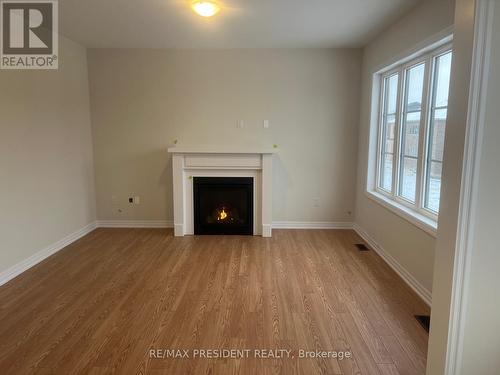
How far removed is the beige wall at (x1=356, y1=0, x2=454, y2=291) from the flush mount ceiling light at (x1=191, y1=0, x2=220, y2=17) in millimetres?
1799

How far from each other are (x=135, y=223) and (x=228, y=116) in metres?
2.09

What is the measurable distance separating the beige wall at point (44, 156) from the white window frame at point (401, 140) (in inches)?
149

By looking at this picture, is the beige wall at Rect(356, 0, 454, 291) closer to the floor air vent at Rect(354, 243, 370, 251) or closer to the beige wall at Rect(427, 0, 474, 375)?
the floor air vent at Rect(354, 243, 370, 251)

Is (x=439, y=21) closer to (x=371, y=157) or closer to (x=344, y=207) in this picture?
(x=371, y=157)

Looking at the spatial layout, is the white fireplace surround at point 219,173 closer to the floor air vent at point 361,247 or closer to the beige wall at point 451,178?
the floor air vent at point 361,247

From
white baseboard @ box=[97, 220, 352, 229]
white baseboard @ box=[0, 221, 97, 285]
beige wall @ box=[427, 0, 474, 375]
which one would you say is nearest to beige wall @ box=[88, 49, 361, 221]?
white baseboard @ box=[97, 220, 352, 229]

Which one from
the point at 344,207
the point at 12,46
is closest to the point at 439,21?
the point at 344,207

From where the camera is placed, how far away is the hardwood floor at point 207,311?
6.58 ft

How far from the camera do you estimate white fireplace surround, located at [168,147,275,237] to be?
436 centimetres

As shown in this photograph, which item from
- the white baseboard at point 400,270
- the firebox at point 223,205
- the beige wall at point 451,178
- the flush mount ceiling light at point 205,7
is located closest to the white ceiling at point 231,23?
the flush mount ceiling light at point 205,7

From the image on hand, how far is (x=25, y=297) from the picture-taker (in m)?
2.78

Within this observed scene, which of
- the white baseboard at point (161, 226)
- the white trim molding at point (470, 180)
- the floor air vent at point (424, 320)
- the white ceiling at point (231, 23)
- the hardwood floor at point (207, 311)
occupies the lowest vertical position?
the hardwood floor at point (207, 311)

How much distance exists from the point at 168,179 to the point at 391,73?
10.6ft

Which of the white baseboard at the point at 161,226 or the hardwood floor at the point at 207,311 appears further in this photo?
the white baseboard at the point at 161,226
